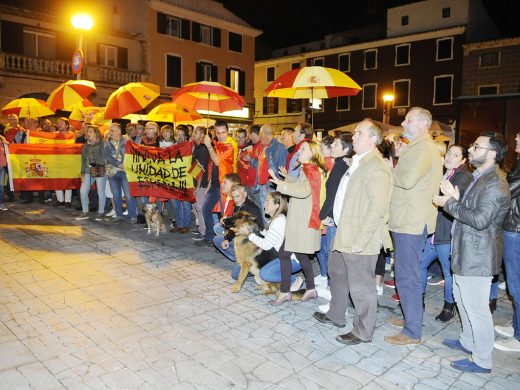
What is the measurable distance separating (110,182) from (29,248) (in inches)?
115

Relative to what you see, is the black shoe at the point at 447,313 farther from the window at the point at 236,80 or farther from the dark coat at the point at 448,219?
the window at the point at 236,80

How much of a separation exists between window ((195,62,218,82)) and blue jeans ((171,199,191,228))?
24.0 m

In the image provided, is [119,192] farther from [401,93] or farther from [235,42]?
[401,93]

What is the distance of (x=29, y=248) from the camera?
25.0 feet

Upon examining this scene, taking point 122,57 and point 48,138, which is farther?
point 122,57

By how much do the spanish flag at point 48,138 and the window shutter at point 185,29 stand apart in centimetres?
2055

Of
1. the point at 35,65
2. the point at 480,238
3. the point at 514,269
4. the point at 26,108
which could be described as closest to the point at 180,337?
the point at 480,238

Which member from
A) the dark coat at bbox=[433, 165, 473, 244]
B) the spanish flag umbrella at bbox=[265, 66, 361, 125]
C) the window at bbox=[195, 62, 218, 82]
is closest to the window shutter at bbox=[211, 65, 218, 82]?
the window at bbox=[195, 62, 218, 82]

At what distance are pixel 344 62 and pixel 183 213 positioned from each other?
1297 inches

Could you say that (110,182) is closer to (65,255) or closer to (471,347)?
(65,255)

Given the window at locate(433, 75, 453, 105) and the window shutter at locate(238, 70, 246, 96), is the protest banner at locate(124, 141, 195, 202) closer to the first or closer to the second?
the window shutter at locate(238, 70, 246, 96)

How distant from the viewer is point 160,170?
975 centimetres

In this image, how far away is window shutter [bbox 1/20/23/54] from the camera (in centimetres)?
2188

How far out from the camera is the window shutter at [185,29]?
100ft
